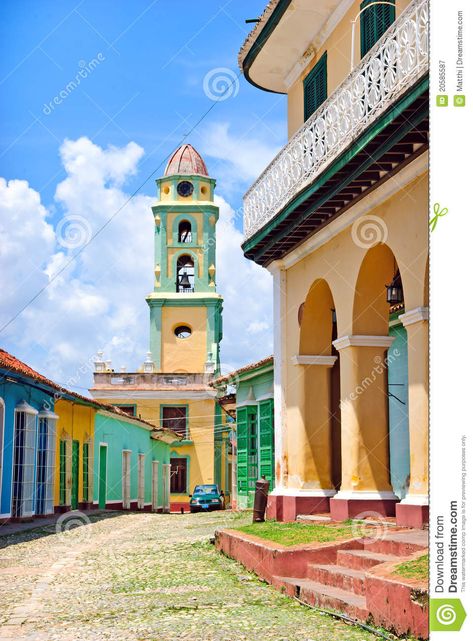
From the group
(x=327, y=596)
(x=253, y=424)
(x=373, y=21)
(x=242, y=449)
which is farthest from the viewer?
(x=242, y=449)

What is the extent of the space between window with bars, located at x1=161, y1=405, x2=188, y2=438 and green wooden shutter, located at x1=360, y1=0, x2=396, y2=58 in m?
34.3

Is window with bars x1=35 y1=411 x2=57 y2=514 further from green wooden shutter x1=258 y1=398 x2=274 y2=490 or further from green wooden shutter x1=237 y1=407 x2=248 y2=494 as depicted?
green wooden shutter x1=258 y1=398 x2=274 y2=490

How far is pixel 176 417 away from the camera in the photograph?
4494 cm

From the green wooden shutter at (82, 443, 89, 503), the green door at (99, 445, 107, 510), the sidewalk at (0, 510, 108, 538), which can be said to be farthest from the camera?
the green door at (99, 445, 107, 510)

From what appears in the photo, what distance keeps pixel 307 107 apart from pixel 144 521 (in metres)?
11.7

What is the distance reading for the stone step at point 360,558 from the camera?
8125 mm

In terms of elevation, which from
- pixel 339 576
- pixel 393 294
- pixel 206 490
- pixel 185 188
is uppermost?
pixel 185 188

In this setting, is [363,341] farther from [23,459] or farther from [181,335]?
[181,335]

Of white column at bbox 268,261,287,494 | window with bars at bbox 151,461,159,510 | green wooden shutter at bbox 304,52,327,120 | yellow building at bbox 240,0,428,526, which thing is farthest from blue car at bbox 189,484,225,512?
green wooden shutter at bbox 304,52,327,120

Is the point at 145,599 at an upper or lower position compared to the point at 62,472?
lower

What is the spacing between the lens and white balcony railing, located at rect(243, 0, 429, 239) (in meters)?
8.80

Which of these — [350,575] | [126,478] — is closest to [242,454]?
[126,478]

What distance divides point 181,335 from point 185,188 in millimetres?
6839
